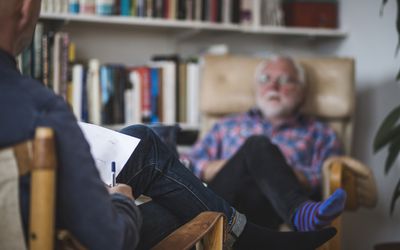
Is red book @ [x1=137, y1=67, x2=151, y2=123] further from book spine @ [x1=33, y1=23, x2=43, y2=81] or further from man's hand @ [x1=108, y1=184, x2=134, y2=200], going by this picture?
man's hand @ [x1=108, y1=184, x2=134, y2=200]

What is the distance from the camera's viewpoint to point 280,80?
8.30 ft

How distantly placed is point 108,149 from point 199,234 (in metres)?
0.25

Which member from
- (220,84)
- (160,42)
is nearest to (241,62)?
(220,84)

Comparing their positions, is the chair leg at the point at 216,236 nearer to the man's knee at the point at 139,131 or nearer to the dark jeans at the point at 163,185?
the dark jeans at the point at 163,185

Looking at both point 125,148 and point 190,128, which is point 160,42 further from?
point 125,148

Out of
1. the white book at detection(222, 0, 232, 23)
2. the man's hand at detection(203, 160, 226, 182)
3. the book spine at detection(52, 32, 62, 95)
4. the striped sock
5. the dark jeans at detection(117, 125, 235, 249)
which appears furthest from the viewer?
the white book at detection(222, 0, 232, 23)

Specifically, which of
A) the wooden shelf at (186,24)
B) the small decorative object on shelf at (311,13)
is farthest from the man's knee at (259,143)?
the small decorative object on shelf at (311,13)

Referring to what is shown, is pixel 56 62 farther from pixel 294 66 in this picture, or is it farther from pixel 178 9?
pixel 294 66

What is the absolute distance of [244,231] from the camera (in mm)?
1312

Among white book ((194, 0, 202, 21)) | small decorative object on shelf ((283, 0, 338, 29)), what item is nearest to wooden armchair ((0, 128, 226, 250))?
white book ((194, 0, 202, 21))

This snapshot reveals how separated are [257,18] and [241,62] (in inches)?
12.8

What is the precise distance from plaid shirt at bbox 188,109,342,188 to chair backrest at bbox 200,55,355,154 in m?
0.06

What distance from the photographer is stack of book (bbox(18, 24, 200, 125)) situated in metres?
2.38

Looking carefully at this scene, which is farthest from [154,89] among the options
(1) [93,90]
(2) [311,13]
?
(2) [311,13]
